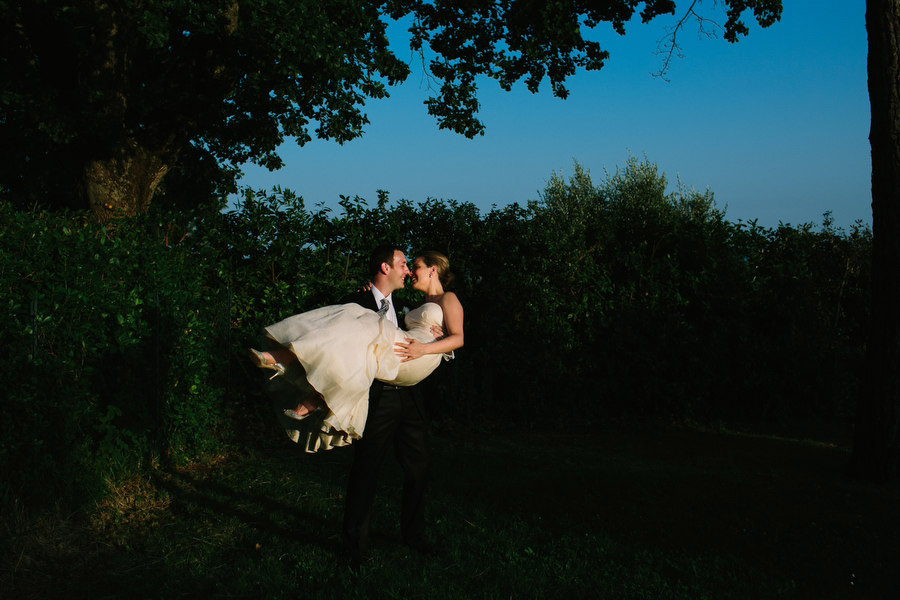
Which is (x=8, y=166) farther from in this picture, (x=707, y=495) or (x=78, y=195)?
(x=707, y=495)

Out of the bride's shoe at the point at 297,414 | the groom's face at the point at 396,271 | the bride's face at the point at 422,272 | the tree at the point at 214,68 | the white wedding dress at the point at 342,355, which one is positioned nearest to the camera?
the white wedding dress at the point at 342,355

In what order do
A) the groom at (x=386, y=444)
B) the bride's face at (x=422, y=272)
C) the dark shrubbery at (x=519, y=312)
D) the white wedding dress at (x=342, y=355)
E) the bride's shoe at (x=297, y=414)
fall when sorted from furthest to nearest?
the dark shrubbery at (x=519, y=312) < the bride's face at (x=422, y=272) < the groom at (x=386, y=444) < the bride's shoe at (x=297, y=414) < the white wedding dress at (x=342, y=355)

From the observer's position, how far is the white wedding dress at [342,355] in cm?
401

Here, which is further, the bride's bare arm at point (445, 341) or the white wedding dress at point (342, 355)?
the bride's bare arm at point (445, 341)

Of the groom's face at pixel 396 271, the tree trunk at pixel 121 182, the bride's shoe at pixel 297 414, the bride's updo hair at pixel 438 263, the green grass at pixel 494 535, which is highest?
the tree trunk at pixel 121 182

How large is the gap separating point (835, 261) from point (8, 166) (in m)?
17.0

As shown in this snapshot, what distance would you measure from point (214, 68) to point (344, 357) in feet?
31.2

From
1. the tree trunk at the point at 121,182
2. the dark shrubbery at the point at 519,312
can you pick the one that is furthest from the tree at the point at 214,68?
the dark shrubbery at the point at 519,312

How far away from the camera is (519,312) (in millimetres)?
10023

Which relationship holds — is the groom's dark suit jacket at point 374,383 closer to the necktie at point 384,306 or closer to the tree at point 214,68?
the necktie at point 384,306

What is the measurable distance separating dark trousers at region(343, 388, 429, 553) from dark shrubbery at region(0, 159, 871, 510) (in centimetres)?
280

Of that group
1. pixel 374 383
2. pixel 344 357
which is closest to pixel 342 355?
pixel 344 357

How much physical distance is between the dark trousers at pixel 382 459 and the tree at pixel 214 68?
5.98 metres

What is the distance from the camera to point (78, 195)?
11.5m
